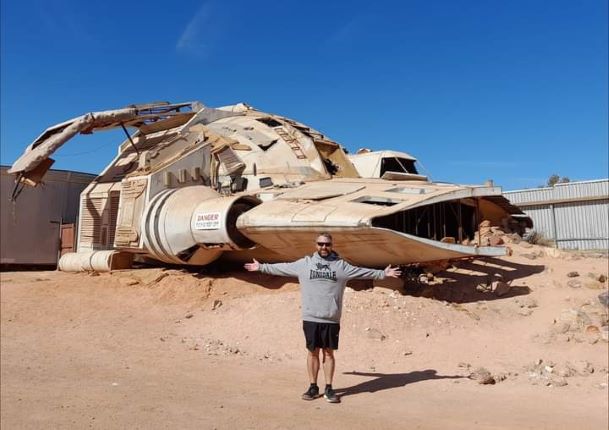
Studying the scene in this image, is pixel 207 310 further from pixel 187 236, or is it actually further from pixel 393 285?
pixel 393 285

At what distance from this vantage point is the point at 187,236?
1298 centimetres

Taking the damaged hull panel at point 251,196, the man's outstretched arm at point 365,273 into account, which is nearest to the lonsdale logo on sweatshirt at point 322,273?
the man's outstretched arm at point 365,273

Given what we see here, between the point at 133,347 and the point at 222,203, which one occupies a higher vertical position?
the point at 222,203

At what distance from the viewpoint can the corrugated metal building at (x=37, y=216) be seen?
18969 mm

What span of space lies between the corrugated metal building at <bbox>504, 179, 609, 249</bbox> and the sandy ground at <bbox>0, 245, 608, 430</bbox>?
23.3ft

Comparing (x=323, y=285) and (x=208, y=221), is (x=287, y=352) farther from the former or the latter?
(x=208, y=221)

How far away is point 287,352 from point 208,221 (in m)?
4.44

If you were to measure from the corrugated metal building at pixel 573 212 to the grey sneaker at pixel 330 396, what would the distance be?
18511 millimetres

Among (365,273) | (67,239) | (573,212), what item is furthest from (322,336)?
(573,212)

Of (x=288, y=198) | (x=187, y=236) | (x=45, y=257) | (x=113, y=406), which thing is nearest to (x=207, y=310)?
(x=187, y=236)

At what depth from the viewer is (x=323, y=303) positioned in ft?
19.9

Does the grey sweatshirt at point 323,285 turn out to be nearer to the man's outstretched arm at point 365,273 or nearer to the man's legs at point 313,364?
the man's outstretched arm at point 365,273

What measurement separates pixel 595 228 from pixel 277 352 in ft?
55.6

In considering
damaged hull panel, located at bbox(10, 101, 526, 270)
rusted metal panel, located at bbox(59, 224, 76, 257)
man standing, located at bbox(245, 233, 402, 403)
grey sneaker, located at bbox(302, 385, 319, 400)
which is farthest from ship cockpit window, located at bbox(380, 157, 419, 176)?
grey sneaker, located at bbox(302, 385, 319, 400)
